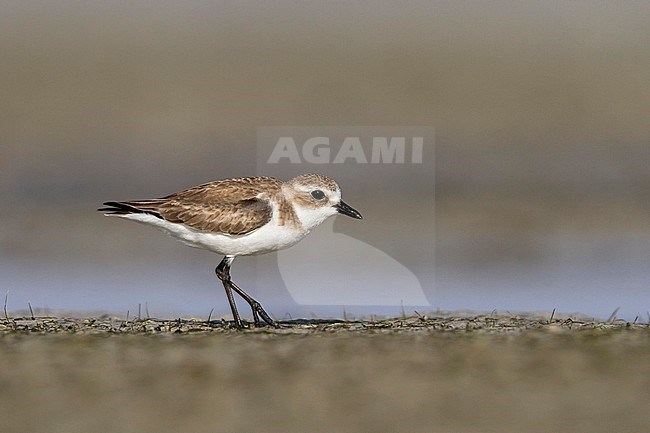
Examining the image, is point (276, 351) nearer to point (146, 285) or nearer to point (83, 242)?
point (146, 285)

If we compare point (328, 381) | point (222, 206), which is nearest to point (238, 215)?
point (222, 206)

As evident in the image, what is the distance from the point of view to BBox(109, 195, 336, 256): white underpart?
1117 centimetres

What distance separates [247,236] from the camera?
11.2m

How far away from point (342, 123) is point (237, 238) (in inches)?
455

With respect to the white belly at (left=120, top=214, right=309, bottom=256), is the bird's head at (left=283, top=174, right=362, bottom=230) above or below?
above

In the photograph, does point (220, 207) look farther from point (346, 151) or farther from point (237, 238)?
point (346, 151)

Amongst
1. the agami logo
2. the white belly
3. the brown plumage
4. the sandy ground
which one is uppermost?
the agami logo

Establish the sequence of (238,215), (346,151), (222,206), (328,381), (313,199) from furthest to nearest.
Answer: (346,151) → (313,199) → (222,206) → (238,215) → (328,381)

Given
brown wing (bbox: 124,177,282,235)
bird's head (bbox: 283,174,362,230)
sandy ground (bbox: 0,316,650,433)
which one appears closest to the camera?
sandy ground (bbox: 0,316,650,433)

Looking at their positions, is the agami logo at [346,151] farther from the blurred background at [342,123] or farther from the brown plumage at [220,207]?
the brown plumage at [220,207]

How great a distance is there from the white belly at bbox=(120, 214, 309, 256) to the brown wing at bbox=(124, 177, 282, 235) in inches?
2.5

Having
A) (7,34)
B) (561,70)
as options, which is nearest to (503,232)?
(561,70)

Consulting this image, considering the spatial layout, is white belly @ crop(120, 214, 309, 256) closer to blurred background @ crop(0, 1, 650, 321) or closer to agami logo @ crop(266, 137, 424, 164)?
blurred background @ crop(0, 1, 650, 321)

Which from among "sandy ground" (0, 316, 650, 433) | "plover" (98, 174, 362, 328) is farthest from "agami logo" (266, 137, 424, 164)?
"sandy ground" (0, 316, 650, 433)
